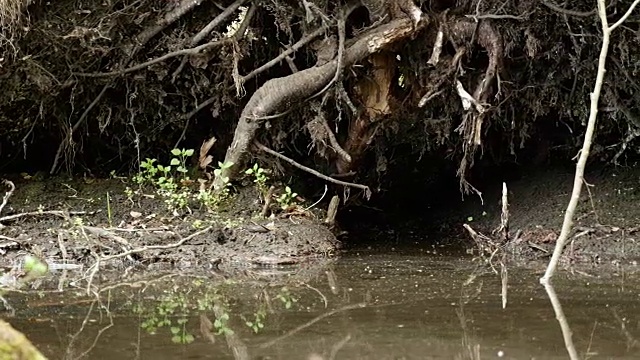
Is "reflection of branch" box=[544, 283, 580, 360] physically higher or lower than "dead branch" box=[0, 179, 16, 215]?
higher

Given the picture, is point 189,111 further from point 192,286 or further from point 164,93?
point 192,286

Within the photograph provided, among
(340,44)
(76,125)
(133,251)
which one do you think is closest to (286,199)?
(340,44)

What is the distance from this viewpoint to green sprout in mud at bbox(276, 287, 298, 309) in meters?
3.09

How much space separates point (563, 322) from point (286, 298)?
1202mm

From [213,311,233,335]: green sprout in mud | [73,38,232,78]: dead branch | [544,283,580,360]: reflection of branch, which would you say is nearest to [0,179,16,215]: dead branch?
[73,38,232,78]: dead branch

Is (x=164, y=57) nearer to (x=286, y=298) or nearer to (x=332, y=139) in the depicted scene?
(x=332, y=139)

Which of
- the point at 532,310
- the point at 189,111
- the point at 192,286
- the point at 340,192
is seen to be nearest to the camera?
the point at 532,310

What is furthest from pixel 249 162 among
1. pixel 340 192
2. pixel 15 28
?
pixel 15 28

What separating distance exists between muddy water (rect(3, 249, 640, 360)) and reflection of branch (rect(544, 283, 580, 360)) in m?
0.02

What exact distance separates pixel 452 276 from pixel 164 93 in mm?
2643

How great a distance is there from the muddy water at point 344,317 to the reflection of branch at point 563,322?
0.07 feet

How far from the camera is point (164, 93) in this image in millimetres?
5273

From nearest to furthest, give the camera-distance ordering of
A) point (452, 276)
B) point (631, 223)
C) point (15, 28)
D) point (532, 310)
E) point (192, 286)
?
1. point (532, 310)
2. point (192, 286)
3. point (452, 276)
4. point (15, 28)
5. point (631, 223)

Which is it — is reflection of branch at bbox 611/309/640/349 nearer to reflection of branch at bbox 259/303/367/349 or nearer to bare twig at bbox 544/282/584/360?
bare twig at bbox 544/282/584/360
